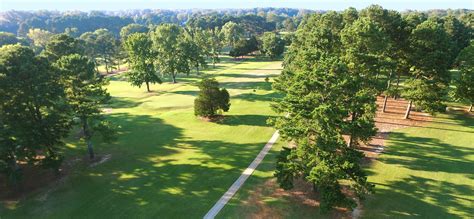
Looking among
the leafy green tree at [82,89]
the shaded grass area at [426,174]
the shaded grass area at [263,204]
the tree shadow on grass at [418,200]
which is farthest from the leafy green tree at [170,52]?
the tree shadow on grass at [418,200]

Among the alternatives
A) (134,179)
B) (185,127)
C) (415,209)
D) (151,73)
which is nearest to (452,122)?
(415,209)

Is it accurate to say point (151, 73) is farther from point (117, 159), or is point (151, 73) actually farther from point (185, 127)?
point (117, 159)

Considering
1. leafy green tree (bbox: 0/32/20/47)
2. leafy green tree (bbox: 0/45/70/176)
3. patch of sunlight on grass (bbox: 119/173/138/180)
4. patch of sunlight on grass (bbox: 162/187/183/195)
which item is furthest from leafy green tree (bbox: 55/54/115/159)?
leafy green tree (bbox: 0/32/20/47)

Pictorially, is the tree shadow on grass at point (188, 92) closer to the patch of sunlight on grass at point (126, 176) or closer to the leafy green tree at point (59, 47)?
the leafy green tree at point (59, 47)

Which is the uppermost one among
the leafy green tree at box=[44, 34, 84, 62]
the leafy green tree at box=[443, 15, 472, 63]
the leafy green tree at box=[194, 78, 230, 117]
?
the leafy green tree at box=[443, 15, 472, 63]

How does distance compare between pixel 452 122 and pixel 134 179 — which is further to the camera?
pixel 452 122

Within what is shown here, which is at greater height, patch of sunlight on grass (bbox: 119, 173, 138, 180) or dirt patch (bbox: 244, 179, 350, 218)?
dirt patch (bbox: 244, 179, 350, 218)

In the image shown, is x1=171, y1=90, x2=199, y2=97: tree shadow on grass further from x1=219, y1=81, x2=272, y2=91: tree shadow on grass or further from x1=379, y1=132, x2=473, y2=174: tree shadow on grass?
x1=379, y1=132, x2=473, y2=174: tree shadow on grass
